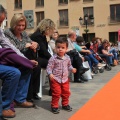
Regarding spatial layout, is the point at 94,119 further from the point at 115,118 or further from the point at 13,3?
the point at 13,3

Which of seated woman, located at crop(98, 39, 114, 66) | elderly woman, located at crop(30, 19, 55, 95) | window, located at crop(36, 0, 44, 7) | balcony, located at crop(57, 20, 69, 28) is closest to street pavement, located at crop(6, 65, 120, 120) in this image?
elderly woman, located at crop(30, 19, 55, 95)

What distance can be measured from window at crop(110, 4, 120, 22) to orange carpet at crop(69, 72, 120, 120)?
1233 inches

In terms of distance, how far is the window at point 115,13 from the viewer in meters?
36.1

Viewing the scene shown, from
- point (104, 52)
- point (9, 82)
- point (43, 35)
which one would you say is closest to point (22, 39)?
point (43, 35)

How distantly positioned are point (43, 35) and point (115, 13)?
3208cm

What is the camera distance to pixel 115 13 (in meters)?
36.3

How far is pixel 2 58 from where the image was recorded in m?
3.88

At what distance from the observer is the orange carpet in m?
4.16

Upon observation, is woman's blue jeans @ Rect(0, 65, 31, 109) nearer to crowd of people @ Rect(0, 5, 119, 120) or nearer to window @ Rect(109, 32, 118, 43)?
crowd of people @ Rect(0, 5, 119, 120)

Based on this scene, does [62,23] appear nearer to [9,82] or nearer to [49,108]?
[49,108]

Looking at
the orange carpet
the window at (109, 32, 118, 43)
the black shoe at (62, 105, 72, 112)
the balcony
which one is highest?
the balcony

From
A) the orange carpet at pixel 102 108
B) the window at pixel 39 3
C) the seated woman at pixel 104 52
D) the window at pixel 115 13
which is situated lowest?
the orange carpet at pixel 102 108

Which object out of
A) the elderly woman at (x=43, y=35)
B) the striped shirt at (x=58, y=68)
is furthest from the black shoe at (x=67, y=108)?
the elderly woman at (x=43, y=35)

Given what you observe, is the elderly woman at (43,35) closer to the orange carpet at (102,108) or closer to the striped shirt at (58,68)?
the striped shirt at (58,68)
